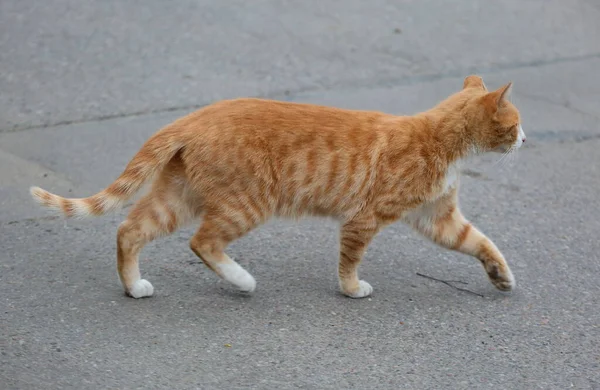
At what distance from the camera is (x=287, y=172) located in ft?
14.4

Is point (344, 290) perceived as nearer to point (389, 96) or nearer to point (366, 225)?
point (366, 225)

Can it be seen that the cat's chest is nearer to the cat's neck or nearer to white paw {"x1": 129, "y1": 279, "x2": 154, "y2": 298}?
the cat's neck

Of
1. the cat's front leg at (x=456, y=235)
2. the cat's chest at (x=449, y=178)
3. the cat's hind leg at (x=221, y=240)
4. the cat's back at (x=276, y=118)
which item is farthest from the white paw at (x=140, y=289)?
the cat's chest at (x=449, y=178)

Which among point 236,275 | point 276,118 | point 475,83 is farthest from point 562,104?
point 236,275

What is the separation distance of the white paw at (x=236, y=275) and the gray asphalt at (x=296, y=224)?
10cm

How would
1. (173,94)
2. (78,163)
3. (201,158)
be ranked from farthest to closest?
1. (173,94)
2. (78,163)
3. (201,158)

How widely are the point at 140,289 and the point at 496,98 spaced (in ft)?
6.35

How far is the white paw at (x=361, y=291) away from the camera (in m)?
4.54

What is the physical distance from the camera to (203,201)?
4.35 meters

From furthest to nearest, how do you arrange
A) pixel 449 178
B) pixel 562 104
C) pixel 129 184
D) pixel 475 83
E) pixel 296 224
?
pixel 562 104 → pixel 296 224 → pixel 475 83 → pixel 449 178 → pixel 129 184

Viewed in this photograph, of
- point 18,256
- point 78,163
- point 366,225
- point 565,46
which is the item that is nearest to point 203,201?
point 366,225

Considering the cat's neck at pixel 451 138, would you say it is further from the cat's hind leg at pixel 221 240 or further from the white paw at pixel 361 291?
the cat's hind leg at pixel 221 240

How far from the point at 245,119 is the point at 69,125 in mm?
2669

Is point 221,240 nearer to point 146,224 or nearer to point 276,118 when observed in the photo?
point 146,224
